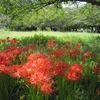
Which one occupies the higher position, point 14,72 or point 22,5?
point 22,5

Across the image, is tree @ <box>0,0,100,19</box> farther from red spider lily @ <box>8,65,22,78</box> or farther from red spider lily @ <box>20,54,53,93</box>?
red spider lily @ <box>20,54,53,93</box>

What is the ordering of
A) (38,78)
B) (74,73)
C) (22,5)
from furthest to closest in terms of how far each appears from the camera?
1. (22,5)
2. (74,73)
3. (38,78)

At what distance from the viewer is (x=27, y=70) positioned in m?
4.03

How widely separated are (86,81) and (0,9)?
8.59m

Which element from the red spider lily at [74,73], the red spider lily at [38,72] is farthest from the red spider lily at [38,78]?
the red spider lily at [74,73]

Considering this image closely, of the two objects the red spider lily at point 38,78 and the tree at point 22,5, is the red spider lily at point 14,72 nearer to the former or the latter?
the red spider lily at point 38,78

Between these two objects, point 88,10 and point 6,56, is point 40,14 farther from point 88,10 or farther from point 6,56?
point 6,56

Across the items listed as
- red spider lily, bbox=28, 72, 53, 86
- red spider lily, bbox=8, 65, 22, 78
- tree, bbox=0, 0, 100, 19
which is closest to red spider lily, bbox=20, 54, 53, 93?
red spider lily, bbox=28, 72, 53, 86

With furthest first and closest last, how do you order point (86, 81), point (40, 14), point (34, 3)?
point (40, 14), point (34, 3), point (86, 81)

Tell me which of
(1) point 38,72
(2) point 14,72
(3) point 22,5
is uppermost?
(3) point 22,5

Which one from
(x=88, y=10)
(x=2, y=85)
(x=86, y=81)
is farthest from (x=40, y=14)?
(x=2, y=85)

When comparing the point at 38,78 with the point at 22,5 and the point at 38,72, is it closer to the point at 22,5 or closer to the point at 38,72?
the point at 38,72

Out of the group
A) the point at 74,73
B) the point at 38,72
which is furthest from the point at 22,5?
the point at 38,72

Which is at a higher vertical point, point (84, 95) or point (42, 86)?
point (42, 86)
